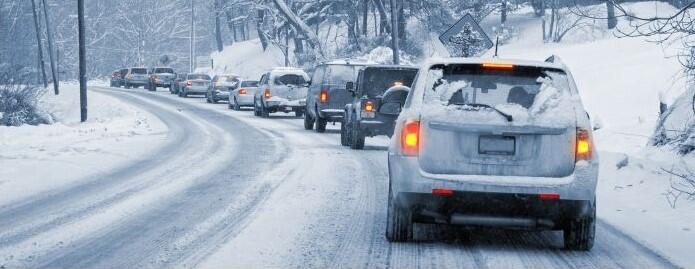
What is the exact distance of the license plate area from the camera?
711cm

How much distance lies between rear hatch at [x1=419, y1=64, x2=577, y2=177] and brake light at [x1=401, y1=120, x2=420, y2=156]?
5cm

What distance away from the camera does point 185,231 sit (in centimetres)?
819

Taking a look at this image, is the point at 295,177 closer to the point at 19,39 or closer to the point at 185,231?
the point at 185,231

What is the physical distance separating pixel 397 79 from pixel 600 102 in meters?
11.3

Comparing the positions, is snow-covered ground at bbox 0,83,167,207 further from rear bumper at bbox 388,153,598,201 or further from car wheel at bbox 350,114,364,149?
rear bumper at bbox 388,153,598,201

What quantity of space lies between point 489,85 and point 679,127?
798 centimetres

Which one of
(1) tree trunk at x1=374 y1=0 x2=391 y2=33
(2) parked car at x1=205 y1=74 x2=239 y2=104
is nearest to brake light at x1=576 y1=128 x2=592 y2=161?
(2) parked car at x1=205 y1=74 x2=239 y2=104

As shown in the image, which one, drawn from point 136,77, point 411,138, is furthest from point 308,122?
point 136,77

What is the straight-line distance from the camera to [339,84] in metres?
23.1

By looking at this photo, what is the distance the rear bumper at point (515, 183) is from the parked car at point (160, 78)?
189ft

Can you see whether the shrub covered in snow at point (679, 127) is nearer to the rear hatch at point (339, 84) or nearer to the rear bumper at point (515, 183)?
the rear bumper at point (515, 183)

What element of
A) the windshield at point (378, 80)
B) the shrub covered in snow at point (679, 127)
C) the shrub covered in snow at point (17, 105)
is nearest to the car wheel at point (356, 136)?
the windshield at point (378, 80)

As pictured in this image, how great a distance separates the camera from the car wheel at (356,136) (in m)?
18.2

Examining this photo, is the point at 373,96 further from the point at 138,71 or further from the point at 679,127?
the point at 138,71
